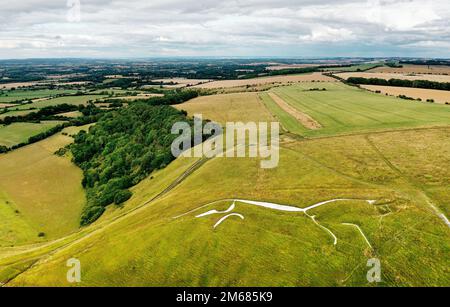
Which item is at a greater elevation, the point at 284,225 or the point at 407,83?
the point at 407,83

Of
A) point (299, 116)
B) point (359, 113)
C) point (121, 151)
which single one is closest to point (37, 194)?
point (121, 151)

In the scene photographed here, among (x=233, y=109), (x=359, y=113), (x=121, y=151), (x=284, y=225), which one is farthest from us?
(x=233, y=109)

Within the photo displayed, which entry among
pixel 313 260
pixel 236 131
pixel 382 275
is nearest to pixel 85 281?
pixel 313 260

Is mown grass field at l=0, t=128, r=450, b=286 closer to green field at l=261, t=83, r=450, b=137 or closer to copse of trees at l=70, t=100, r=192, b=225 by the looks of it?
green field at l=261, t=83, r=450, b=137

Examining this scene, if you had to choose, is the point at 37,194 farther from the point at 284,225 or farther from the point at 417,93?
the point at 417,93

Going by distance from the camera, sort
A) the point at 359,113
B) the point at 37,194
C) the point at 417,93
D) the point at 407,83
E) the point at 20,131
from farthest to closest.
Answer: the point at 407,83 → the point at 20,131 → the point at 417,93 → the point at 359,113 → the point at 37,194

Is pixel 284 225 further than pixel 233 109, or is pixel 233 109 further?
pixel 233 109

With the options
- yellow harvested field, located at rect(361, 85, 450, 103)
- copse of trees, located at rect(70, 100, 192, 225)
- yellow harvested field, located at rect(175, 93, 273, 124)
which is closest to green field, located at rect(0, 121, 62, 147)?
copse of trees, located at rect(70, 100, 192, 225)
